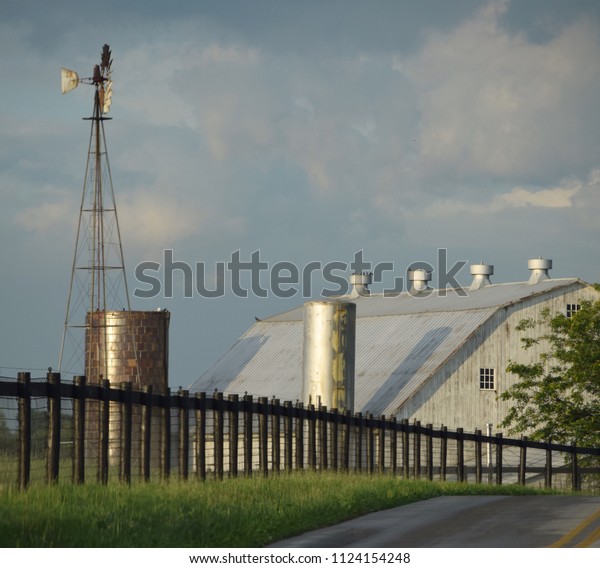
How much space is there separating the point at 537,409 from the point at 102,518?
1416 inches

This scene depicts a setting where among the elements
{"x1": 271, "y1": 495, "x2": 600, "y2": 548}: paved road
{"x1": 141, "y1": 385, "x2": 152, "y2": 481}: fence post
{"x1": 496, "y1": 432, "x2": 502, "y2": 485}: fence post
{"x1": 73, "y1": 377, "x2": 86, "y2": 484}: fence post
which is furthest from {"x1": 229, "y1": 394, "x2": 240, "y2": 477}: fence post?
{"x1": 496, "y1": 432, "x2": 502, "y2": 485}: fence post

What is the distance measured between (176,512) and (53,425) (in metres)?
3.24

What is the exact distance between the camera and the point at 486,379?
5028cm

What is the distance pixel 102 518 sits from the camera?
1535 cm

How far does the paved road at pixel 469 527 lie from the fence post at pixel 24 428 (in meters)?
4.16

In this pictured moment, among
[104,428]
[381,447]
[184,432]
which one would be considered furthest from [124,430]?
[381,447]

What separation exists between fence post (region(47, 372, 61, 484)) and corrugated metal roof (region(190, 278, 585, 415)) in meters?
29.7

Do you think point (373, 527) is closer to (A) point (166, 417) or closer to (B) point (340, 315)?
(A) point (166, 417)

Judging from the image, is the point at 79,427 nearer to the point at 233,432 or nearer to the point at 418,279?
the point at 233,432

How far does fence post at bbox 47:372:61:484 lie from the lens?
1875 centimetres

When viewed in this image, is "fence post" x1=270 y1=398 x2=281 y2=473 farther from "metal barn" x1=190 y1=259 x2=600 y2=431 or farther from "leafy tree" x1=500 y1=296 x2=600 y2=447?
"metal barn" x1=190 y1=259 x2=600 y2=431

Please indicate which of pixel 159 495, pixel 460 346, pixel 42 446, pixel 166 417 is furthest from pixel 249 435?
pixel 460 346

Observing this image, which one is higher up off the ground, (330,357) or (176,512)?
(330,357)

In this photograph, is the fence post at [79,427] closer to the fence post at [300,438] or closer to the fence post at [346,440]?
the fence post at [300,438]
